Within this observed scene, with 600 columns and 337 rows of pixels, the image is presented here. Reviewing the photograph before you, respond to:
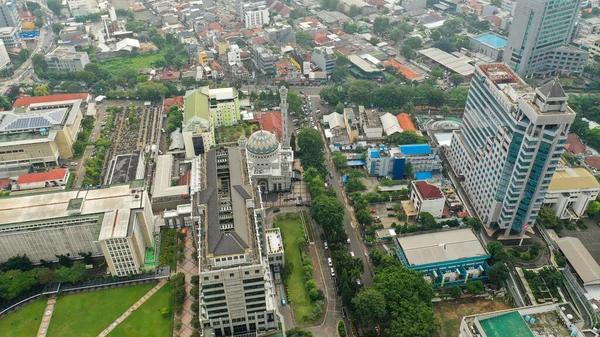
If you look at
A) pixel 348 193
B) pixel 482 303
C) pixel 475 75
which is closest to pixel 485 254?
pixel 482 303

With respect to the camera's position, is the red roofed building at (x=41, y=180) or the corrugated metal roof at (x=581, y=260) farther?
the red roofed building at (x=41, y=180)

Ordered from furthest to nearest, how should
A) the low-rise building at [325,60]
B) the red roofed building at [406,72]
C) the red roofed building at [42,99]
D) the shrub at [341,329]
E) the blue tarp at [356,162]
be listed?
the low-rise building at [325,60] < the red roofed building at [406,72] < the red roofed building at [42,99] < the blue tarp at [356,162] < the shrub at [341,329]

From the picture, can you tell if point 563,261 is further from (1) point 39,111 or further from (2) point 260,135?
(1) point 39,111

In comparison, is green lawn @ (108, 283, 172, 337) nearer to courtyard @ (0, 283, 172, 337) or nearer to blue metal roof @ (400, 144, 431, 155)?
courtyard @ (0, 283, 172, 337)

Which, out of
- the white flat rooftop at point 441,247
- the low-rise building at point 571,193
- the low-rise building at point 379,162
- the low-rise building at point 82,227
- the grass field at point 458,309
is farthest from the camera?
the low-rise building at point 379,162

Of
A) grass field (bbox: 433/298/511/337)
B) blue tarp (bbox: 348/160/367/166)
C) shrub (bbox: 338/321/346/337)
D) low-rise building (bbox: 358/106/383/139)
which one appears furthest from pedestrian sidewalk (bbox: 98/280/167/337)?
low-rise building (bbox: 358/106/383/139)

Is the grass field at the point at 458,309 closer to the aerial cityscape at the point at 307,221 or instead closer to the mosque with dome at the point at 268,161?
the aerial cityscape at the point at 307,221

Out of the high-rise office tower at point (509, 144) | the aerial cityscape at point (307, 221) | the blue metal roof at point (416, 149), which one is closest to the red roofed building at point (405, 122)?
the aerial cityscape at point (307, 221)
